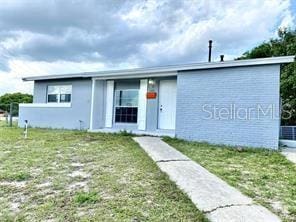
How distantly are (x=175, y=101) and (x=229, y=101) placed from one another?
285 centimetres

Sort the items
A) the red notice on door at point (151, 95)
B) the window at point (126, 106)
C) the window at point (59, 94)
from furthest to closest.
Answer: the window at point (59, 94) → the window at point (126, 106) → the red notice on door at point (151, 95)

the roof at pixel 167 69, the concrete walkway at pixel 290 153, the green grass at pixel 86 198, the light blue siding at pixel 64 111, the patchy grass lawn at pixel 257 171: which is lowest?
the green grass at pixel 86 198

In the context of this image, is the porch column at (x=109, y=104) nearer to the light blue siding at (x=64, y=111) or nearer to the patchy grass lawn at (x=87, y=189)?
→ the light blue siding at (x=64, y=111)

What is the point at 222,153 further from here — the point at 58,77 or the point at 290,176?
the point at 58,77

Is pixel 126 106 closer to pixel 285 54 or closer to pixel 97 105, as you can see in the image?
pixel 97 105

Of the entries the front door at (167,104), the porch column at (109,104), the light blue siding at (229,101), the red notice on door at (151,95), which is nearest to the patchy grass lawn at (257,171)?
the light blue siding at (229,101)

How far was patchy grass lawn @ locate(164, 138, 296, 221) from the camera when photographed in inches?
156

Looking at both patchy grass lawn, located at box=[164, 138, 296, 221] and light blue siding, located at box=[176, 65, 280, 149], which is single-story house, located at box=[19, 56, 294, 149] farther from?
patchy grass lawn, located at box=[164, 138, 296, 221]

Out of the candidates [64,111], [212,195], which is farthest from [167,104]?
[212,195]

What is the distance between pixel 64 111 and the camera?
13914mm

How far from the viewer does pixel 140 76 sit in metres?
11.7

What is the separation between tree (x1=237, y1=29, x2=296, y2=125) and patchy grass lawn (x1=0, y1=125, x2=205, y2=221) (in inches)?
288

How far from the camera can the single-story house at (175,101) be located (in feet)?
28.3

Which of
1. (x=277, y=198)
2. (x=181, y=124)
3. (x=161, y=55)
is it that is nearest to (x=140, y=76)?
(x=181, y=124)
